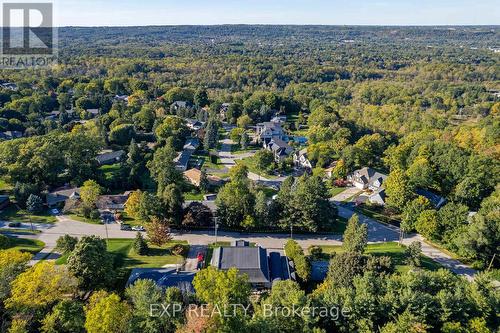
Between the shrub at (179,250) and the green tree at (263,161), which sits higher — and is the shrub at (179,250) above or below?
below

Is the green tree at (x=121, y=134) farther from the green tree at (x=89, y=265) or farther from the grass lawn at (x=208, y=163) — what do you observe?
the green tree at (x=89, y=265)

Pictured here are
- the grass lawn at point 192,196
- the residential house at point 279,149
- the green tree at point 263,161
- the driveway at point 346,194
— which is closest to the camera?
the grass lawn at point 192,196

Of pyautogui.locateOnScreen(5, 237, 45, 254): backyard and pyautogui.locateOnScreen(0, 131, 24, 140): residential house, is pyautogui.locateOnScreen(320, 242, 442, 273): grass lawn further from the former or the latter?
pyautogui.locateOnScreen(0, 131, 24, 140): residential house

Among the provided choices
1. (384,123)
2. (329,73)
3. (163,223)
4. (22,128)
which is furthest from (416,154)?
(329,73)

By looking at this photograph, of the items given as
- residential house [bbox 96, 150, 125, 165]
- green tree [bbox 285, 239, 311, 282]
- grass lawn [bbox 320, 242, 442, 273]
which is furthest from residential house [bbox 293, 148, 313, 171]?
residential house [bbox 96, 150, 125, 165]

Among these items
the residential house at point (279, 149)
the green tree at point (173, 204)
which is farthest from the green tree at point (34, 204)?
the residential house at point (279, 149)

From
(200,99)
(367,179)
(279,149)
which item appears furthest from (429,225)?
(200,99)

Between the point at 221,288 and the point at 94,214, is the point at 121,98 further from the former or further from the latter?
the point at 221,288
